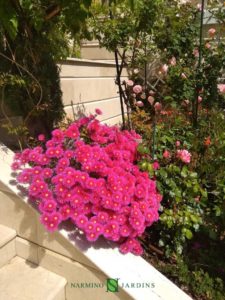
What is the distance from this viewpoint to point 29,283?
1825mm

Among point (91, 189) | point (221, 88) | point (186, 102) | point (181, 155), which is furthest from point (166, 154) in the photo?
point (221, 88)

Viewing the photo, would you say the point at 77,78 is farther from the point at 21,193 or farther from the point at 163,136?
the point at 21,193

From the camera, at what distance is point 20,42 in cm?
253

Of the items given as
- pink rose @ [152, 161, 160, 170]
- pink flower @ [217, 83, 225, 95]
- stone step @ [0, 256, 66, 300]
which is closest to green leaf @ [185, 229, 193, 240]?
pink rose @ [152, 161, 160, 170]

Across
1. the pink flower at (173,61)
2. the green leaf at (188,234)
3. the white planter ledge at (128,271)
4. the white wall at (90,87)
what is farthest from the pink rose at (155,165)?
the white wall at (90,87)

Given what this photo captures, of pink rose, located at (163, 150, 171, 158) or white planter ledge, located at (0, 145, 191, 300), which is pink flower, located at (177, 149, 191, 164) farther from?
white planter ledge, located at (0, 145, 191, 300)

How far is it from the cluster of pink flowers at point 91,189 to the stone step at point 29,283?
358mm

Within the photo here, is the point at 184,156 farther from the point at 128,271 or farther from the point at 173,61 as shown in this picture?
the point at 173,61

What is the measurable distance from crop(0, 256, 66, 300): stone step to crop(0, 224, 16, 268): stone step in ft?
0.14

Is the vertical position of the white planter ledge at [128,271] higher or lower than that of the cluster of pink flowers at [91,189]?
lower

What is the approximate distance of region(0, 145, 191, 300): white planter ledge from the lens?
66.6 inches

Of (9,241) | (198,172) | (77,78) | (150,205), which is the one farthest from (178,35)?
(9,241)

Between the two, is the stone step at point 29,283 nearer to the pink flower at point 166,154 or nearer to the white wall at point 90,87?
the pink flower at point 166,154

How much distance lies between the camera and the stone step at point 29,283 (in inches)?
69.0
